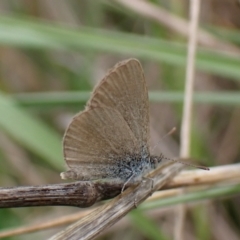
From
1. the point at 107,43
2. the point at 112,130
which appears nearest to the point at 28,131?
the point at 107,43

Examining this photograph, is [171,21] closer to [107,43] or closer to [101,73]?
[107,43]

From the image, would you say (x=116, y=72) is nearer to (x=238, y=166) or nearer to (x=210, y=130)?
(x=238, y=166)

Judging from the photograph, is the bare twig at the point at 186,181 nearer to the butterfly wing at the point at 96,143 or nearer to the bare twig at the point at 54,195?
Result: the butterfly wing at the point at 96,143

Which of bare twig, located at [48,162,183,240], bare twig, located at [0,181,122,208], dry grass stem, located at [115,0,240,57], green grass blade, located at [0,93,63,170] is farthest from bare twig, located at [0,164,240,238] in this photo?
dry grass stem, located at [115,0,240,57]

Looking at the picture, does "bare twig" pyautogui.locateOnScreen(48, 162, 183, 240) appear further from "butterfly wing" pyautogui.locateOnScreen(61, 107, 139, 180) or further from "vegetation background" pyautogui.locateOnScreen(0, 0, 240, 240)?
"vegetation background" pyautogui.locateOnScreen(0, 0, 240, 240)

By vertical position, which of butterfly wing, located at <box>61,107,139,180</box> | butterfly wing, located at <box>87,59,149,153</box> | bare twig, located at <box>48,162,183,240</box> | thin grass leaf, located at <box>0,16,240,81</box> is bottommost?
bare twig, located at <box>48,162,183,240</box>
